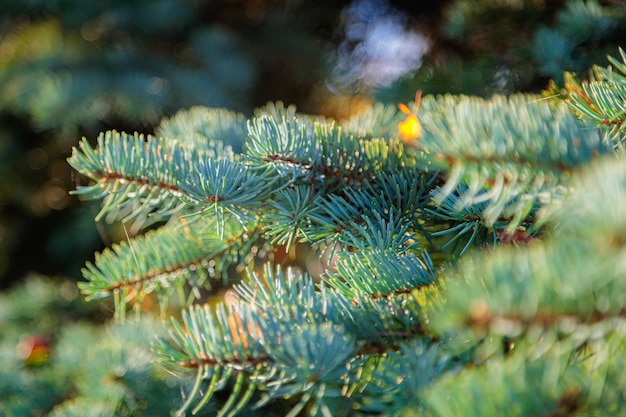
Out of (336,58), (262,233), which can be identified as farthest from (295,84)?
(262,233)

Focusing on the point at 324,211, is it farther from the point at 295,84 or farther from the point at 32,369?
the point at 295,84

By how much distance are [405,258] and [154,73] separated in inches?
36.8

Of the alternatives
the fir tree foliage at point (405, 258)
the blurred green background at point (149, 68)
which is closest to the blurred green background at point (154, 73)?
the blurred green background at point (149, 68)

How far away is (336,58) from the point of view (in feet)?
4.01

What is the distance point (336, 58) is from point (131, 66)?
1.43 feet

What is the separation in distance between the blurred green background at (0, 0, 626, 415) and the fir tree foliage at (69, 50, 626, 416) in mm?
378

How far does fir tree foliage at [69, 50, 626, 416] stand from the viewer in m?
0.21

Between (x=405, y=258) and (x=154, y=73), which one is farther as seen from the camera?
(x=154, y=73)

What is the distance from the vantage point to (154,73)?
1.15 meters

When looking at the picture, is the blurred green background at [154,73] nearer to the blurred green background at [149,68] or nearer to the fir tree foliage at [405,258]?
the blurred green background at [149,68]

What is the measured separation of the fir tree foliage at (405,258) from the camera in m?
0.21

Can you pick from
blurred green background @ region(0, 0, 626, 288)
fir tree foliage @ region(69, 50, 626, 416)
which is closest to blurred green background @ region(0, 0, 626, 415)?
blurred green background @ region(0, 0, 626, 288)

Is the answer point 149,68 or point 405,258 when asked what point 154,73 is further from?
point 405,258

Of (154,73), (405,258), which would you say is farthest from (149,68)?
(405,258)
